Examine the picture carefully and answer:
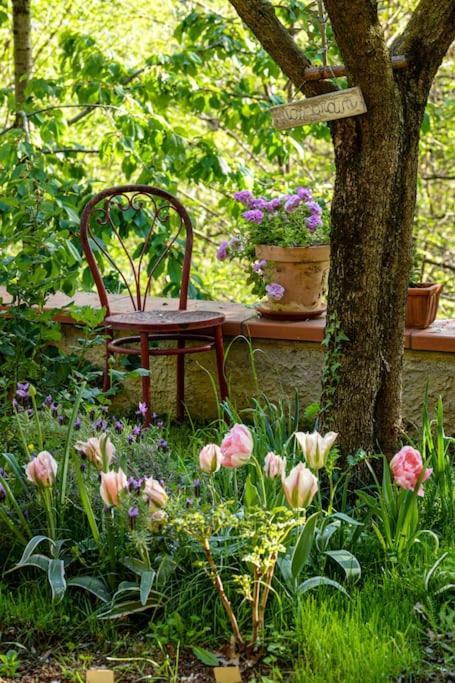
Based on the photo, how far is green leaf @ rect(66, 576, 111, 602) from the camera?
7.38 feet

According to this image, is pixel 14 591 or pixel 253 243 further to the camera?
pixel 253 243

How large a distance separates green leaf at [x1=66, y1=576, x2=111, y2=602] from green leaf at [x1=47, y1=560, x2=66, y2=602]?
44mm

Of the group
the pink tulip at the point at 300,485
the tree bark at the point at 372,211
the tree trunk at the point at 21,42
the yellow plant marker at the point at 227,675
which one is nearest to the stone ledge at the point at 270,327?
the tree bark at the point at 372,211

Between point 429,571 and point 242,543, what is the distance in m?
0.45

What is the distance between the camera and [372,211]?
2715 mm

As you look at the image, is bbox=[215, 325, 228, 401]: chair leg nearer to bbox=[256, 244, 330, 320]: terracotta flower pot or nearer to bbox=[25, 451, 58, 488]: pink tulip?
bbox=[256, 244, 330, 320]: terracotta flower pot

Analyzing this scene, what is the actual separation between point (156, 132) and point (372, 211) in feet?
9.38

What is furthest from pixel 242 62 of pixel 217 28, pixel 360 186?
pixel 360 186

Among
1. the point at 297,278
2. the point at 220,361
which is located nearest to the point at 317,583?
the point at 220,361

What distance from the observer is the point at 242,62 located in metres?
6.41

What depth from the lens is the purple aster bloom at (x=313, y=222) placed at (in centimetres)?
393

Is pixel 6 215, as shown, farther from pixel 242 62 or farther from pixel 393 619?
pixel 393 619

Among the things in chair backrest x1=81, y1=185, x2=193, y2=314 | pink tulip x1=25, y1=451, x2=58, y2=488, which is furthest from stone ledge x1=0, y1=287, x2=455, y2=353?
pink tulip x1=25, y1=451, x2=58, y2=488

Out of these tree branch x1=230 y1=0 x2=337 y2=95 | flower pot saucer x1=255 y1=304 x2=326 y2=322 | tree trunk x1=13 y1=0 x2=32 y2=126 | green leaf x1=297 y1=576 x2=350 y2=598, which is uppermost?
tree trunk x1=13 y1=0 x2=32 y2=126
